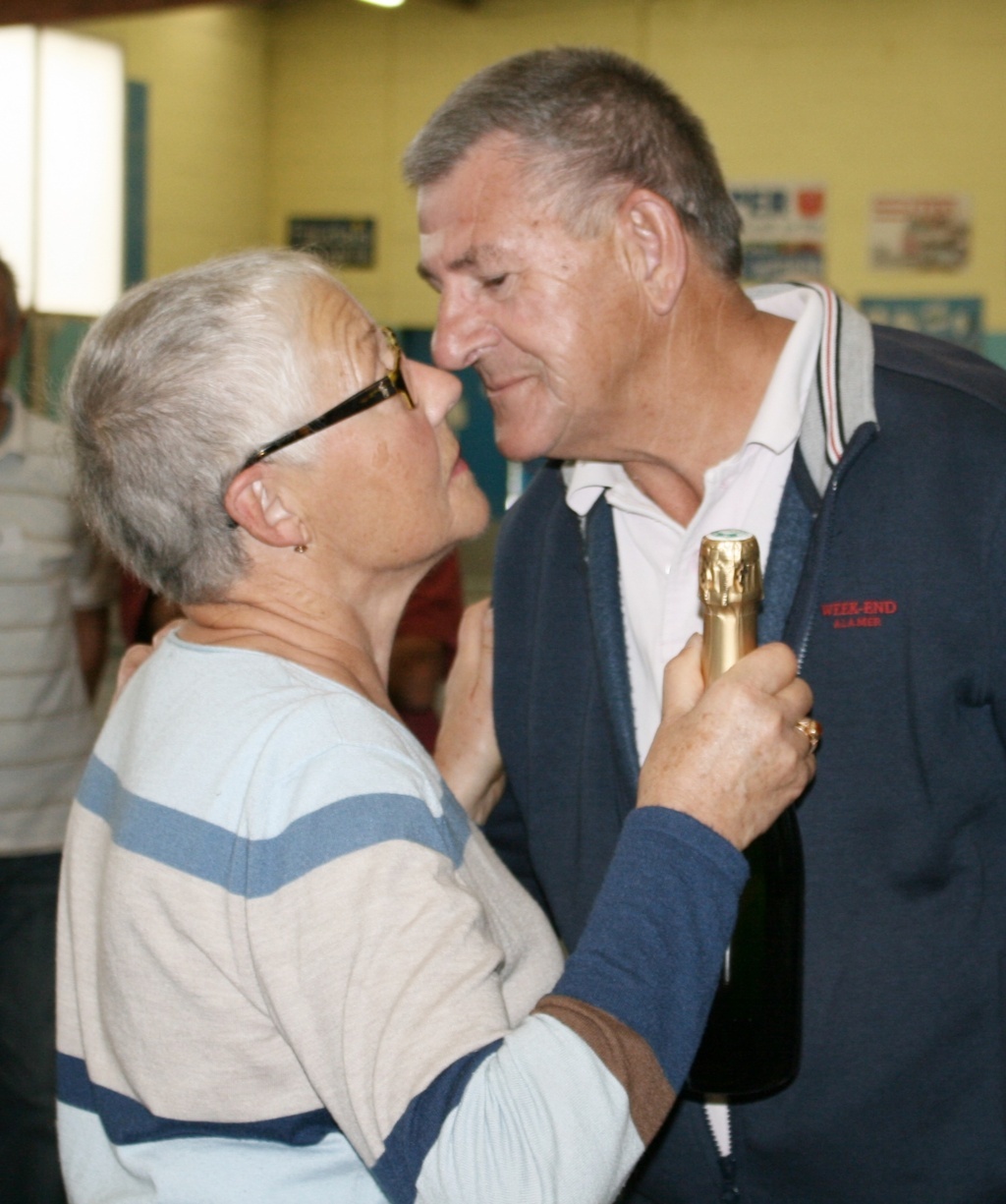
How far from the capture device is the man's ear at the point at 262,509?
4.28 feet

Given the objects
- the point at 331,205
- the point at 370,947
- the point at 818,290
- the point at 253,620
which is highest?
the point at 331,205

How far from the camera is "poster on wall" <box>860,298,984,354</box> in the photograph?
812 cm

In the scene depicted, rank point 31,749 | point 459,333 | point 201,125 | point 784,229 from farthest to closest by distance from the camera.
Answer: point 201,125, point 784,229, point 31,749, point 459,333

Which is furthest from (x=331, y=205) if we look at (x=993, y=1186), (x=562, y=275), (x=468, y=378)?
(x=993, y=1186)

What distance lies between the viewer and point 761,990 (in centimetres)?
150

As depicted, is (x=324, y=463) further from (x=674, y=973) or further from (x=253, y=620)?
(x=674, y=973)

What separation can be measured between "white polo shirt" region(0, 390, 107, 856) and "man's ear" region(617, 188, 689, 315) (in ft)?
5.36

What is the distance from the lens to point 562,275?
1.78 meters

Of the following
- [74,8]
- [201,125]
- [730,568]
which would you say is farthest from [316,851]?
[201,125]

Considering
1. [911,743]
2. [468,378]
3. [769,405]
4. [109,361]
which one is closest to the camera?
[109,361]

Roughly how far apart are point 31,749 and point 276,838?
2.13 meters

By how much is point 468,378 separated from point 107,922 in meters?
7.95

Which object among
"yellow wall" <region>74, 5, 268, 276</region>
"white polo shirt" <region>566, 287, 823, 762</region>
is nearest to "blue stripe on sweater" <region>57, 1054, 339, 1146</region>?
"white polo shirt" <region>566, 287, 823, 762</region>

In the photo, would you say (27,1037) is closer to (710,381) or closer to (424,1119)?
(710,381)
